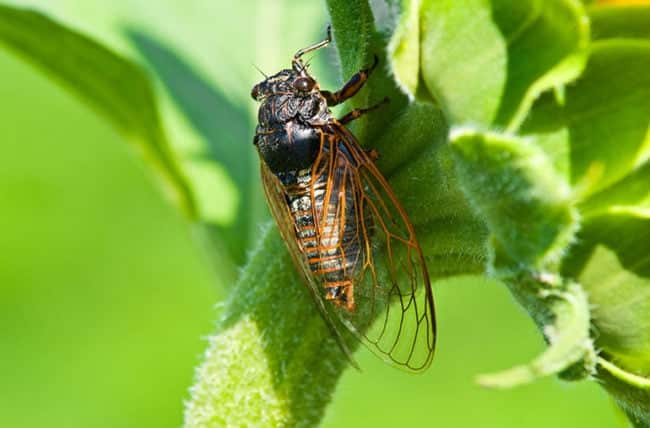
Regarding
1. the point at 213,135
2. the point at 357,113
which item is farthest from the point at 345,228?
the point at 213,135

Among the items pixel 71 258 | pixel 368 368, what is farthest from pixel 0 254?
pixel 368 368

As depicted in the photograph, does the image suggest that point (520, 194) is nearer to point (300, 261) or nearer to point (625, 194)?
point (625, 194)

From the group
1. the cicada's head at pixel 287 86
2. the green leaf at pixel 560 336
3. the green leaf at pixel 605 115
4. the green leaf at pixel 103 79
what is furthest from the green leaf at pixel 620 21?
the green leaf at pixel 103 79

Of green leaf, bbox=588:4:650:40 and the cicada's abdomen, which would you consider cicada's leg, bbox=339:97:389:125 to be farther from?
green leaf, bbox=588:4:650:40

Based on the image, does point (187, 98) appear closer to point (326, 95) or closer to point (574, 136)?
point (326, 95)

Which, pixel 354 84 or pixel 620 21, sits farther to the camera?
pixel 354 84

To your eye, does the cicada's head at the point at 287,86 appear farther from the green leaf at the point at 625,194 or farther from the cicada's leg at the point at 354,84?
the green leaf at the point at 625,194
